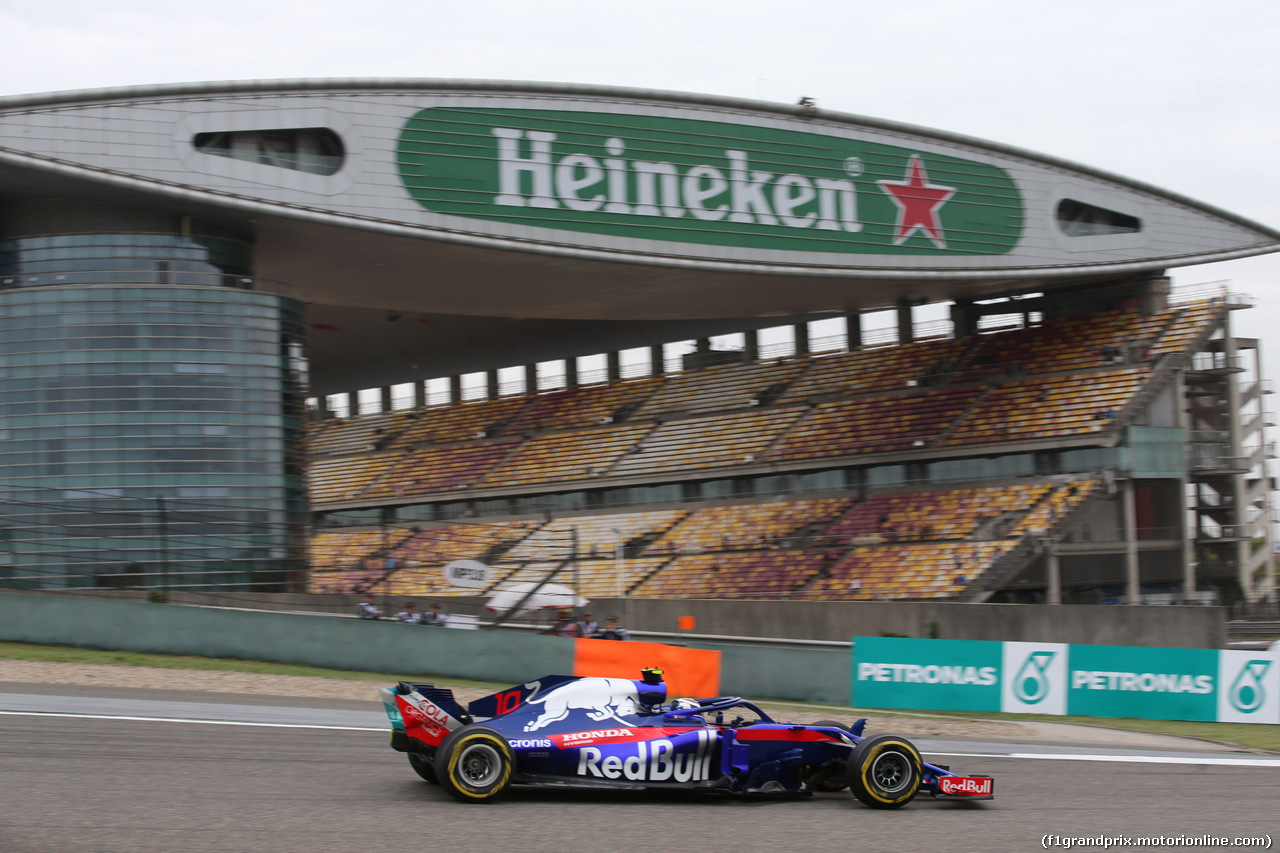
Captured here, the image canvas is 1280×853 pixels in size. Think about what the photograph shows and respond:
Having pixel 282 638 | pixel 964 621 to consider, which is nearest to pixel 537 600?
A: pixel 282 638

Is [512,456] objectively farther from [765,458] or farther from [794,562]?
[794,562]

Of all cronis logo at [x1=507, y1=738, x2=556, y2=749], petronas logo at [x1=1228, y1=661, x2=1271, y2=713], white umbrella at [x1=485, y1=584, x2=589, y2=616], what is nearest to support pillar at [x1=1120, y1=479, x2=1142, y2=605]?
white umbrella at [x1=485, y1=584, x2=589, y2=616]

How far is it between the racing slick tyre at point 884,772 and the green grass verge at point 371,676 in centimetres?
811

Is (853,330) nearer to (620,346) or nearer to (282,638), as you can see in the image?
(620,346)

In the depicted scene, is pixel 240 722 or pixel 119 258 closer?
pixel 240 722

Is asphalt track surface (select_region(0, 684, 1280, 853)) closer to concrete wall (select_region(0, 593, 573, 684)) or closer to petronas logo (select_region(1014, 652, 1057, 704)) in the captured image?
petronas logo (select_region(1014, 652, 1057, 704))

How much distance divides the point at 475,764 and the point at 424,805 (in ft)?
1.59

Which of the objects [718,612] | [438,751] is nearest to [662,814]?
[438,751]

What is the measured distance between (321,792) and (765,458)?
30528mm

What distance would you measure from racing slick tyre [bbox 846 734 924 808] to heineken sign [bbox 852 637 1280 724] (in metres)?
9.37

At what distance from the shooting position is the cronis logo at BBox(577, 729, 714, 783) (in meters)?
9.66

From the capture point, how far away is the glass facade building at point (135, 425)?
84.1ft

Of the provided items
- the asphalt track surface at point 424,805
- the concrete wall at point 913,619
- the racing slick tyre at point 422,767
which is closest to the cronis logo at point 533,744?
the asphalt track surface at point 424,805

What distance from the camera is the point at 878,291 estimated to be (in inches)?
1485
